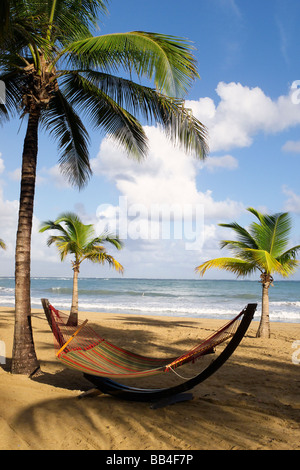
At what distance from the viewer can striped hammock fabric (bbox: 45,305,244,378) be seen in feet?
14.2

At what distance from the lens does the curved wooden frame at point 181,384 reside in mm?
4004

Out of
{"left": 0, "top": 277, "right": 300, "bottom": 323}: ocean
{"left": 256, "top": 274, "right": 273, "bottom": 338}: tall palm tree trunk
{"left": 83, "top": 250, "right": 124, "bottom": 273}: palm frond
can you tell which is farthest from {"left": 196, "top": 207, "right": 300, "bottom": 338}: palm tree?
{"left": 0, "top": 277, "right": 300, "bottom": 323}: ocean

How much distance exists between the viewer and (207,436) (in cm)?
380

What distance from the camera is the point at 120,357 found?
5.36 meters

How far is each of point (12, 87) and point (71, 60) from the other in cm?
157

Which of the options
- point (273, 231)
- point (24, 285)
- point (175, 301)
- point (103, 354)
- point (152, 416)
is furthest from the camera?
point (175, 301)

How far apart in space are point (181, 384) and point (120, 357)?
3.75ft

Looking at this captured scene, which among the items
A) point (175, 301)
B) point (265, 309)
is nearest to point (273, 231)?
point (265, 309)

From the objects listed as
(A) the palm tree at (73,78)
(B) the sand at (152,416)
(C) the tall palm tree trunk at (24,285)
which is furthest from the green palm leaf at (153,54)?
(B) the sand at (152,416)

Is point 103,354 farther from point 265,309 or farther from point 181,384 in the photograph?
point 265,309

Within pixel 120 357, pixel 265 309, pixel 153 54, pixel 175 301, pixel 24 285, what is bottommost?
pixel 175 301

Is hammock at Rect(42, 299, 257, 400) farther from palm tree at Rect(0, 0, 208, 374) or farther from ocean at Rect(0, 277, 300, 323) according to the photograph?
ocean at Rect(0, 277, 300, 323)
